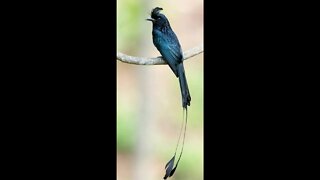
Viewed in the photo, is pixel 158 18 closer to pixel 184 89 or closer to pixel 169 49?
pixel 169 49

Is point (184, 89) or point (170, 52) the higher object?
point (170, 52)

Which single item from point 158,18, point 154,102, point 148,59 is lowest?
point 154,102

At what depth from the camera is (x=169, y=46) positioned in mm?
1316

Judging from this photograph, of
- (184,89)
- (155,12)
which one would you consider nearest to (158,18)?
(155,12)

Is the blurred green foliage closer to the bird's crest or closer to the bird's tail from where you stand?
the bird's crest

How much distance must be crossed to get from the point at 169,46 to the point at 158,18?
82mm

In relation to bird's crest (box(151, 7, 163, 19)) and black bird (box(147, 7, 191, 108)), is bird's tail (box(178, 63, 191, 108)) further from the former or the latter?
bird's crest (box(151, 7, 163, 19))

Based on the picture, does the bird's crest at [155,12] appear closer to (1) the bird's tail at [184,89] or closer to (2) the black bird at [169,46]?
(2) the black bird at [169,46]

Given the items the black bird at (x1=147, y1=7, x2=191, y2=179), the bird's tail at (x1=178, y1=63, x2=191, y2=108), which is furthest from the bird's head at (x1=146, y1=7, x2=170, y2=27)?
the bird's tail at (x1=178, y1=63, x2=191, y2=108)

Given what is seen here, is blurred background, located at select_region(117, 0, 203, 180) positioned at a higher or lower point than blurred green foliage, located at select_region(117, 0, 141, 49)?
lower

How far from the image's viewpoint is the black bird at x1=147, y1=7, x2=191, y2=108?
129 cm
